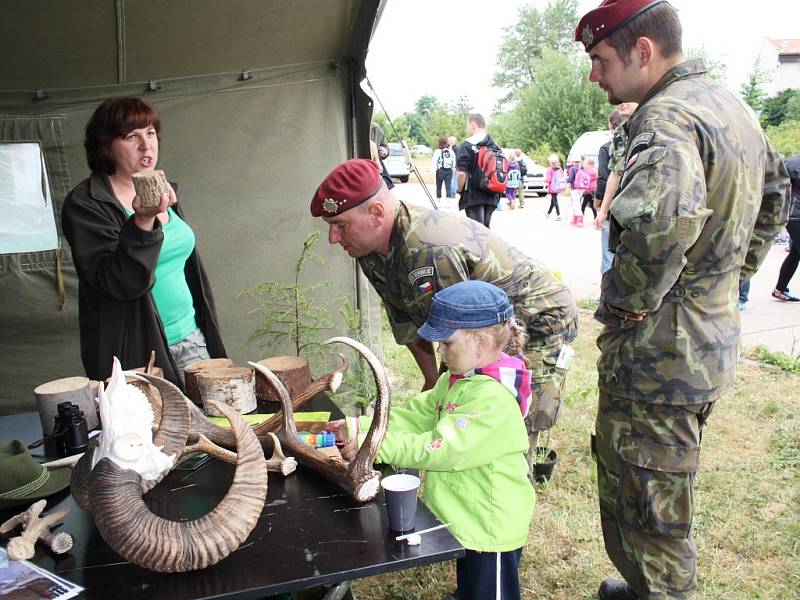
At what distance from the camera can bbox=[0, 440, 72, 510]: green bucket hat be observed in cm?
174

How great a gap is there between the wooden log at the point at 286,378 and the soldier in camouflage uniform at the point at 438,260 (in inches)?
18.3

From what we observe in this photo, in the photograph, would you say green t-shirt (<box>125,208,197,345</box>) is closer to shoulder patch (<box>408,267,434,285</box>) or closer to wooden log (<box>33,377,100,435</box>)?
wooden log (<box>33,377,100,435</box>)

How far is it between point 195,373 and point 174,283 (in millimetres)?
491

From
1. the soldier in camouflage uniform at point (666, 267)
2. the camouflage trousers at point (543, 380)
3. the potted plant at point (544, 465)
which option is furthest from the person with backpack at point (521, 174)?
the soldier in camouflage uniform at point (666, 267)

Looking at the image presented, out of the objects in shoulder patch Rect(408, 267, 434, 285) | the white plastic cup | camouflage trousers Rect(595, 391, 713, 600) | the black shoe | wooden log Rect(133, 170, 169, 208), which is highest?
wooden log Rect(133, 170, 169, 208)

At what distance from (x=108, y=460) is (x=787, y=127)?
26.7 meters

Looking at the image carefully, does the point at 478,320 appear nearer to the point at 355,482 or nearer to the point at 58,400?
the point at 355,482

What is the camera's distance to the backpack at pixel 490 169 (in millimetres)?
8016

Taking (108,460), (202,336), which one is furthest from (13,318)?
(108,460)

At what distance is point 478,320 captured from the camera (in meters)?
1.78

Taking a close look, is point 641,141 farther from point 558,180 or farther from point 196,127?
point 558,180

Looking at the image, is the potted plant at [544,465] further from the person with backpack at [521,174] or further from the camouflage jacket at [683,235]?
the person with backpack at [521,174]

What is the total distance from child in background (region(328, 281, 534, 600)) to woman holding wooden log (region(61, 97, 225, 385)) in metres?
1.08

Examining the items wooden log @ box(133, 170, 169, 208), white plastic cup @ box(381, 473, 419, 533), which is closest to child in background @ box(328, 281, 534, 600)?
white plastic cup @ box(381, 473, 419, 533)
